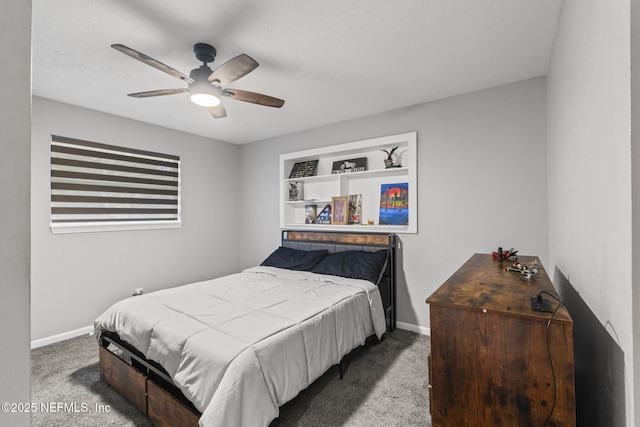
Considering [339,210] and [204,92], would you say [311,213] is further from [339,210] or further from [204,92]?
[204,92]

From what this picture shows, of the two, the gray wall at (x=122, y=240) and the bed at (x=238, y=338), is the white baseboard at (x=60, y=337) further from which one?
the bed at (x=238, y=338)

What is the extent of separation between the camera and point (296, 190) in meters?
4.24

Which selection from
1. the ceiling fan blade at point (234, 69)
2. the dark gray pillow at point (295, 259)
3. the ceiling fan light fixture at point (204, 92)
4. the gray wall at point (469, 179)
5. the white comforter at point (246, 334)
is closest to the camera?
the white comforter at point (246, 334)

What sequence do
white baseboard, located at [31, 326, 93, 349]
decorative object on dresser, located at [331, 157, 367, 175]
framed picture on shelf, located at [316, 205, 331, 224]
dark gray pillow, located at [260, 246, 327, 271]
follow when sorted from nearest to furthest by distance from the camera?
white baseboard, located at [31, 326, 93, 349] → dark gray pillow, located at [260, 246, 327, 271] → decorative object on dresser, located at [331, 157, 367, 175] → framed picture on shelf, located at [316, 205, 331, 224]

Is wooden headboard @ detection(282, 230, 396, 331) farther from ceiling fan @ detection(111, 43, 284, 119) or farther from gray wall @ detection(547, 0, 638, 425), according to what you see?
ceiling fan @ detection(111, 43, 284, 119)

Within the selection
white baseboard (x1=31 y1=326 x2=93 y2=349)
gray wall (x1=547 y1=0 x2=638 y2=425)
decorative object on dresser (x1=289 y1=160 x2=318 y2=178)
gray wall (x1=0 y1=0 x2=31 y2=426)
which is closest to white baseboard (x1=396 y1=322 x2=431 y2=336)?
gray wall (x1=547 y1=0 x2=638 y2=425)

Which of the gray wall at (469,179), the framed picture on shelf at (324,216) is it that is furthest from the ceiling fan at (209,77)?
the framed picture on shelf at (324,216)

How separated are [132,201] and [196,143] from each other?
3.94ft

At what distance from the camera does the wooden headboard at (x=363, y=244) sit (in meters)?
3.23

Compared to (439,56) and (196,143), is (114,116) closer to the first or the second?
(196,143)

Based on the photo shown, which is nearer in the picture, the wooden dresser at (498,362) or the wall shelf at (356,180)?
the wooden dresser at (498,362)

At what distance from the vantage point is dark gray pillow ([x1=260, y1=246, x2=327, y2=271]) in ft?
11.4

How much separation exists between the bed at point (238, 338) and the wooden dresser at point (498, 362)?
2.82ft

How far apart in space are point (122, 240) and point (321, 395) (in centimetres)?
290
